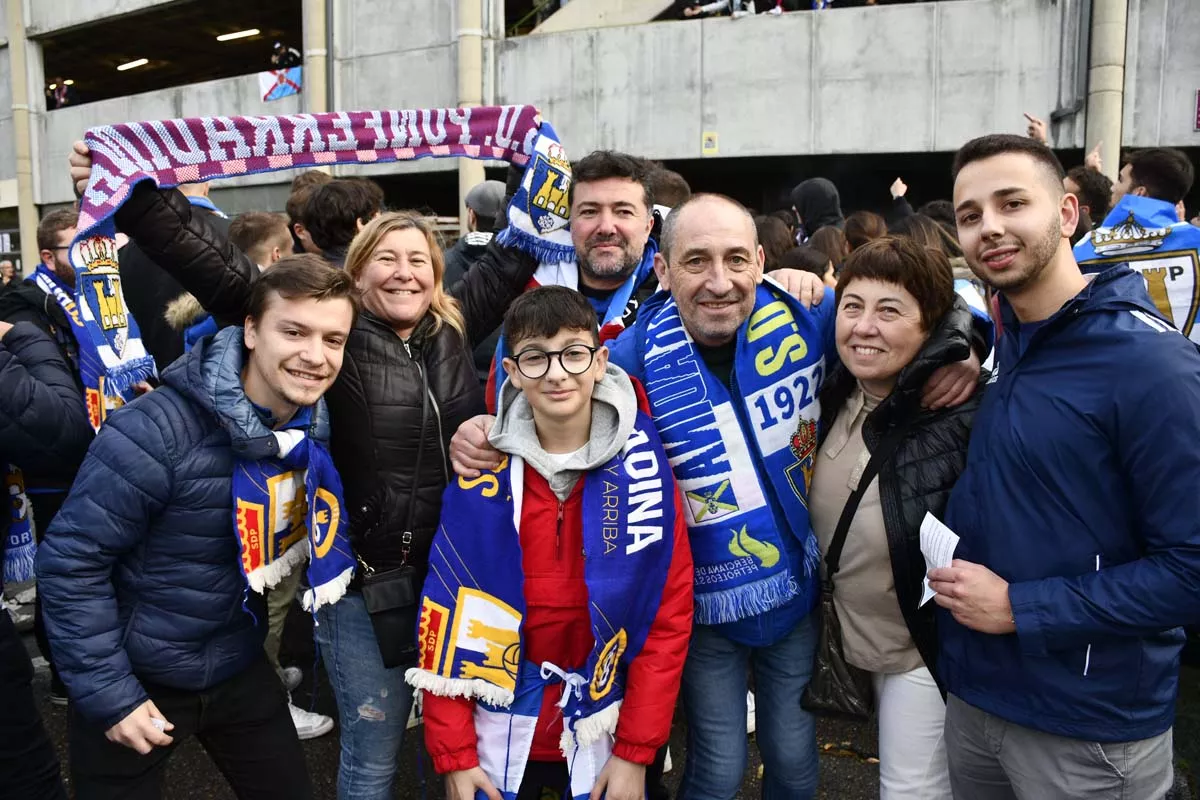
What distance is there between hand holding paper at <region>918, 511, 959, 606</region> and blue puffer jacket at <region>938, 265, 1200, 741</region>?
5 cm

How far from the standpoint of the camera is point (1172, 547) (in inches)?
66.5

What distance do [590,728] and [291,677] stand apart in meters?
2.55

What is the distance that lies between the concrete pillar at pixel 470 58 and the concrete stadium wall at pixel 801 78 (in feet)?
1.44

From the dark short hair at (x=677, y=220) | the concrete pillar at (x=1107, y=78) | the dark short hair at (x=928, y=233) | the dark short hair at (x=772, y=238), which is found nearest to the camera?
the dark short hair at (x=677, y=220)

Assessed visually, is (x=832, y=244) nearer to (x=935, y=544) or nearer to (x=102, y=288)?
(x=935, y=544)

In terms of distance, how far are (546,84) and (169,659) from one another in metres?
13.3

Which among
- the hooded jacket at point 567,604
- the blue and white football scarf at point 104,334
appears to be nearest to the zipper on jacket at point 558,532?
the hooded jacket at point 567,604

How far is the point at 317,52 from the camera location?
50.4ft

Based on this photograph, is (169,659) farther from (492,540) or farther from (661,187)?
(661,187)

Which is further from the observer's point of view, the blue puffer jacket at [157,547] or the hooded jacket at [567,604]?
the hooded jacket at [567,604]

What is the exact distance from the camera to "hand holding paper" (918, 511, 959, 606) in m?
1.97

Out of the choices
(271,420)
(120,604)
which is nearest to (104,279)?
(271,420)

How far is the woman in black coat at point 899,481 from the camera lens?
216 centimetres

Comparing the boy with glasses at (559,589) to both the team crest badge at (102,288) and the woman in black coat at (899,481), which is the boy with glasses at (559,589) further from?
the team crest badge at (102,288)
